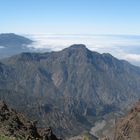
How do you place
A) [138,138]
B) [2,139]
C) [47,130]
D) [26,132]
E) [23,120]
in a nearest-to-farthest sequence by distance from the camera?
[2,139] → [26,132] → [23,120] → [47,130] → [138,138]

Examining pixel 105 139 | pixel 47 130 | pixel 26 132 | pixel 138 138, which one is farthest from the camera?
pixel 138 138

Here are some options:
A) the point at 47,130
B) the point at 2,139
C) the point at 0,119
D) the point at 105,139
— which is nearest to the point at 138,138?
the point at 105,139

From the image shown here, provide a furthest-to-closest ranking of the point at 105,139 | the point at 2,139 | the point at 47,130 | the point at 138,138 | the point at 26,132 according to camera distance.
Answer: the point at 138,138, the point at 105,139, the point at 47,130, the point at 26,132, the point at 2,139

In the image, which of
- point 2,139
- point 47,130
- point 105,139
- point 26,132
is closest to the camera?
point 2,139

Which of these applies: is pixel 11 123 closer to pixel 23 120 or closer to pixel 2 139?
pixel 23 120

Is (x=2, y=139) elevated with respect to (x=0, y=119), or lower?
elevated

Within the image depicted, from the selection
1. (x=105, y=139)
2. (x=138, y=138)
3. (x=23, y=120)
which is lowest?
(x=138, y=138)

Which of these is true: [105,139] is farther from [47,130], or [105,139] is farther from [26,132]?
[26,132]

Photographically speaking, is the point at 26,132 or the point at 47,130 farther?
the point at 47,130

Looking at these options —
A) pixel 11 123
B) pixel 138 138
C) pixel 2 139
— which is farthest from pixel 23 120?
pixel 138 138
